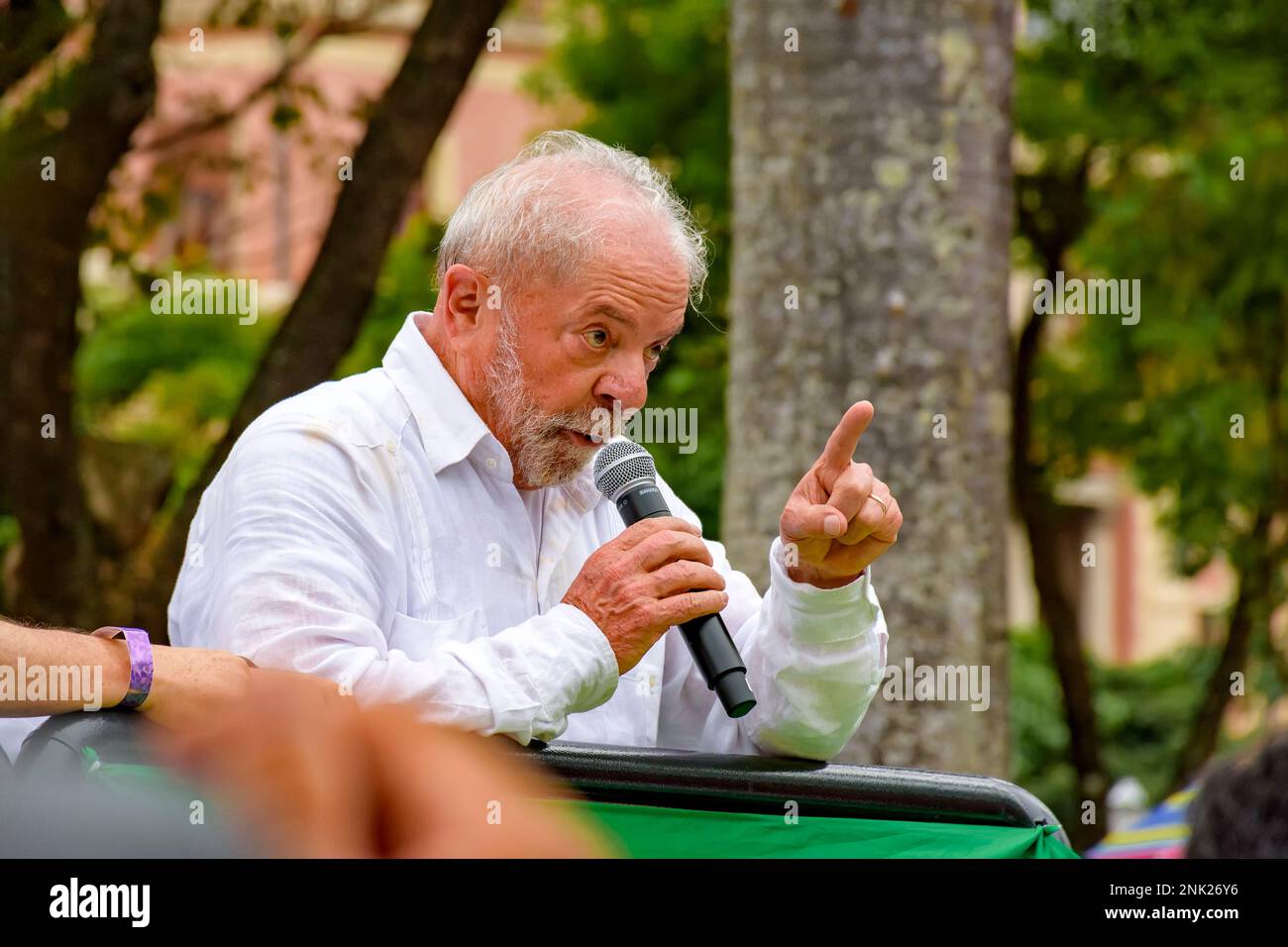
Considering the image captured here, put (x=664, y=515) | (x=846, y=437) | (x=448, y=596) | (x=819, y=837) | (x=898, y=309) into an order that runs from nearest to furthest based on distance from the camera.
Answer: (x=819, y=837) → (x=846, y=437) → (x=664, y=515) → (x=448, y=596) → (x=898, y=309)

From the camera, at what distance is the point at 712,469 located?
737cm

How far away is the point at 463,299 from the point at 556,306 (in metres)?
0.19

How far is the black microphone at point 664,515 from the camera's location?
295 centimetres

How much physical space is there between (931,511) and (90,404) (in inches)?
361

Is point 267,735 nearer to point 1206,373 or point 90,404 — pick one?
point 1206,373

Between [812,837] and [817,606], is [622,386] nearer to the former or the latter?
[817,606]

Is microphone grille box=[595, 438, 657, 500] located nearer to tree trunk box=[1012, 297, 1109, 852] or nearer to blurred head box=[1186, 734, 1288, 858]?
blurred head box=[1186, 734, 1288, 858]

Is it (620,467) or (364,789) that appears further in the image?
(620,467)

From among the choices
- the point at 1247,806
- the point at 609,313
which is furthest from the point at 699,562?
the point at 1247,806

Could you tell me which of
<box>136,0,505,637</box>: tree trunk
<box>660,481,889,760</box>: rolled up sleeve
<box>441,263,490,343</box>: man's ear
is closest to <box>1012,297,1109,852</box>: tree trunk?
<box>136,0,505,637</box>: tree trunk

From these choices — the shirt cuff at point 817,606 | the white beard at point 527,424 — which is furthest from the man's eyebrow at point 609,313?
the shirt cuff at point 817,606

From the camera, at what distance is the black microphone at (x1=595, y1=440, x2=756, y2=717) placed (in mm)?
2945

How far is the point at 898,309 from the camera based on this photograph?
498 centimetres

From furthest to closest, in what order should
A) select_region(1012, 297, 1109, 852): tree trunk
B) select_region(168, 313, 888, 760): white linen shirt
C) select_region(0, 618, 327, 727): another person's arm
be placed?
select_region(1012, 297, 1109, 852): tree trunk, select_region(168, 313, 888, 760): white linen shirt, select_region(0, 618, 327, 727): another person's arm
